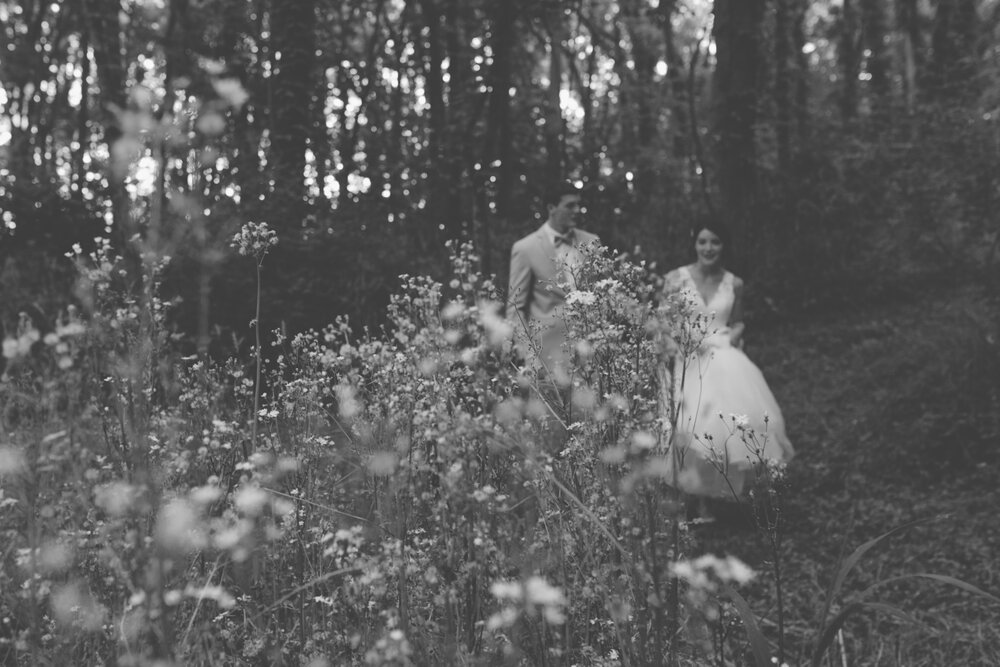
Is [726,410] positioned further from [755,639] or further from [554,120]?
[554,120]

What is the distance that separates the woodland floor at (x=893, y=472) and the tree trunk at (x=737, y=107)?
57.2 inches

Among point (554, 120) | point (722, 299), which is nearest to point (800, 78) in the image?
point (554, 120)

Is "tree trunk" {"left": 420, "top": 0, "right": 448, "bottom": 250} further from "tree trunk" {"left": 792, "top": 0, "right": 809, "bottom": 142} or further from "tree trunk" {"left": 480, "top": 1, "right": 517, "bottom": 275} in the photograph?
"tree trunk" {"left": 792, "top": 0, "right": 809, "bottom": 142}

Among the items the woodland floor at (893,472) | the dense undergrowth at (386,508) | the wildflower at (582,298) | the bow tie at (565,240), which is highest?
the bow tie at (565,240)

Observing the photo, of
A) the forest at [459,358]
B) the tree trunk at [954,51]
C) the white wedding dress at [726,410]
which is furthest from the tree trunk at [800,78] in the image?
the white wedding dress at [726,410]

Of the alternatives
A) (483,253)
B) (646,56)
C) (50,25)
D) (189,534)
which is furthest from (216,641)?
(50,25)

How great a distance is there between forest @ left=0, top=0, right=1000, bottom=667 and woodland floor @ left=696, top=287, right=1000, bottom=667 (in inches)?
1.3

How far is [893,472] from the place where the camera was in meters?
5.97

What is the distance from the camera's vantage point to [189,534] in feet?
6.73

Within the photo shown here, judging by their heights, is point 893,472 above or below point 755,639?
below

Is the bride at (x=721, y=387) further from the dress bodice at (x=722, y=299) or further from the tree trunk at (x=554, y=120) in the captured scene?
the tree trunk at (x=554, y=120)

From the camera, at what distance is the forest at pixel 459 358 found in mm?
1952

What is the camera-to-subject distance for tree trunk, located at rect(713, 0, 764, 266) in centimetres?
976

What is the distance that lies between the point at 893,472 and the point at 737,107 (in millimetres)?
5219
